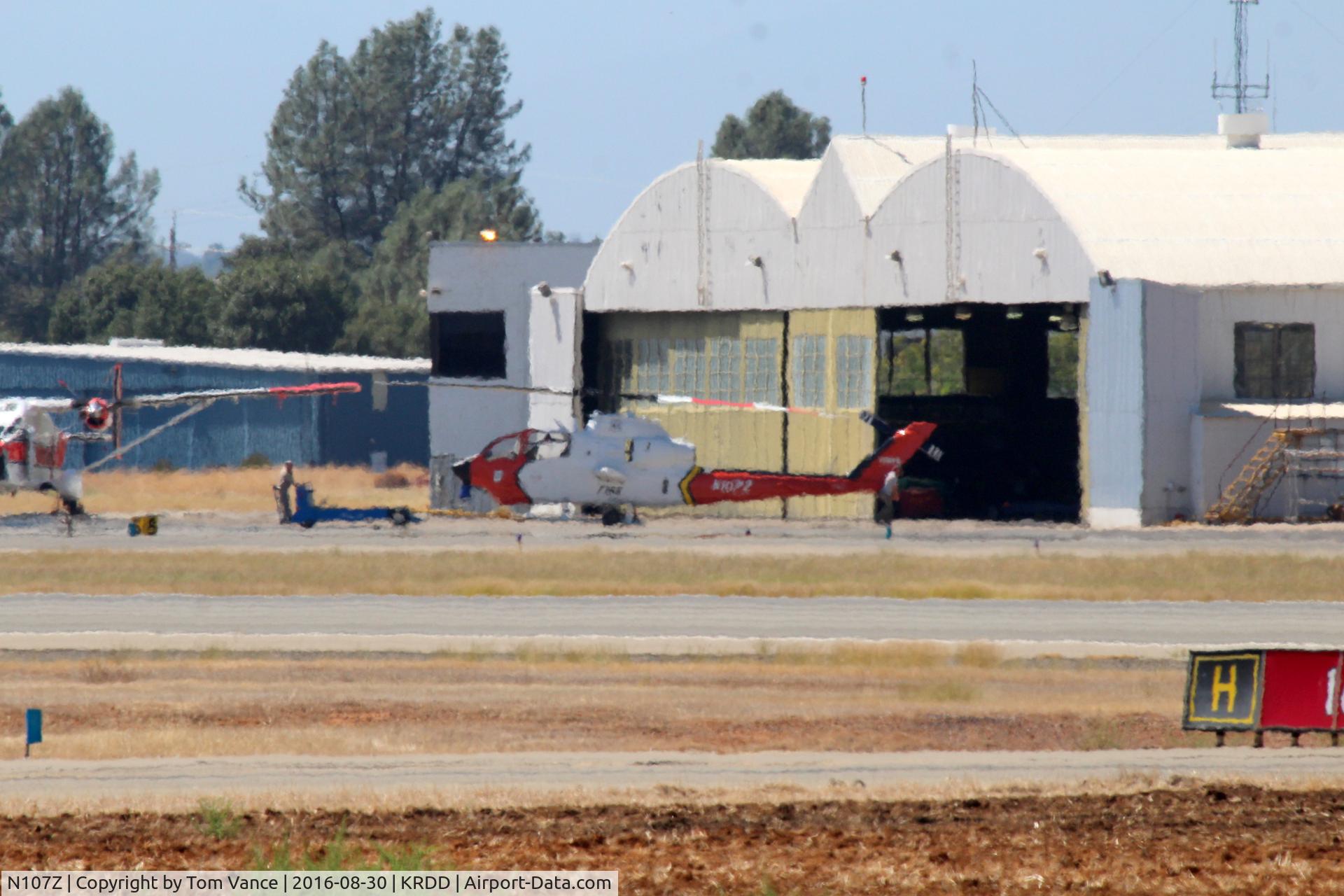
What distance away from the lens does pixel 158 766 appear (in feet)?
54.4

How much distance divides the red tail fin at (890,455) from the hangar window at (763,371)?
23.7ft

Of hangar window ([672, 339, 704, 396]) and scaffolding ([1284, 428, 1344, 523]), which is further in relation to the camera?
hangar window ([672, 339, 704, 396])

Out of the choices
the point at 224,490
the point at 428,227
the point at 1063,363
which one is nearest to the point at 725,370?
the point at 224,490

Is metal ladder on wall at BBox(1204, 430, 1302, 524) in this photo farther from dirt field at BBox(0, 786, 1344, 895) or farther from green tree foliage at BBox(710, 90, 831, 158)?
green tree foliage at BBox(710, 90, 831, 158)

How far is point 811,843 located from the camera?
13.4 meters

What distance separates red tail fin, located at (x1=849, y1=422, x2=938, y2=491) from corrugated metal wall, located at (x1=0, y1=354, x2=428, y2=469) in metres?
34.2

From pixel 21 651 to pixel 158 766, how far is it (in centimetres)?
997

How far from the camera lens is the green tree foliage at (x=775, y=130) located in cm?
14462

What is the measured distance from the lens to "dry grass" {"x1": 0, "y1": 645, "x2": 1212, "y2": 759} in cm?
1844

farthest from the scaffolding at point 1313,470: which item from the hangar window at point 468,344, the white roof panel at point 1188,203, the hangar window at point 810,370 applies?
the hangar window at point 468,344

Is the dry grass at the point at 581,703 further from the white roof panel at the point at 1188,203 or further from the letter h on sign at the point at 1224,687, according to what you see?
the white roof panel at the point at 1188,203

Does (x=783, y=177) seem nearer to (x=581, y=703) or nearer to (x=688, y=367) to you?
(x=688, y=367)

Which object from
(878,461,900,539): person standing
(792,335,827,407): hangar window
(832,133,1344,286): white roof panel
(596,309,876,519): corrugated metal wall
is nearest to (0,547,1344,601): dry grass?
(878,461,900,539): person standing

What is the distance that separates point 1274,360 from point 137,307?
3194 inches
